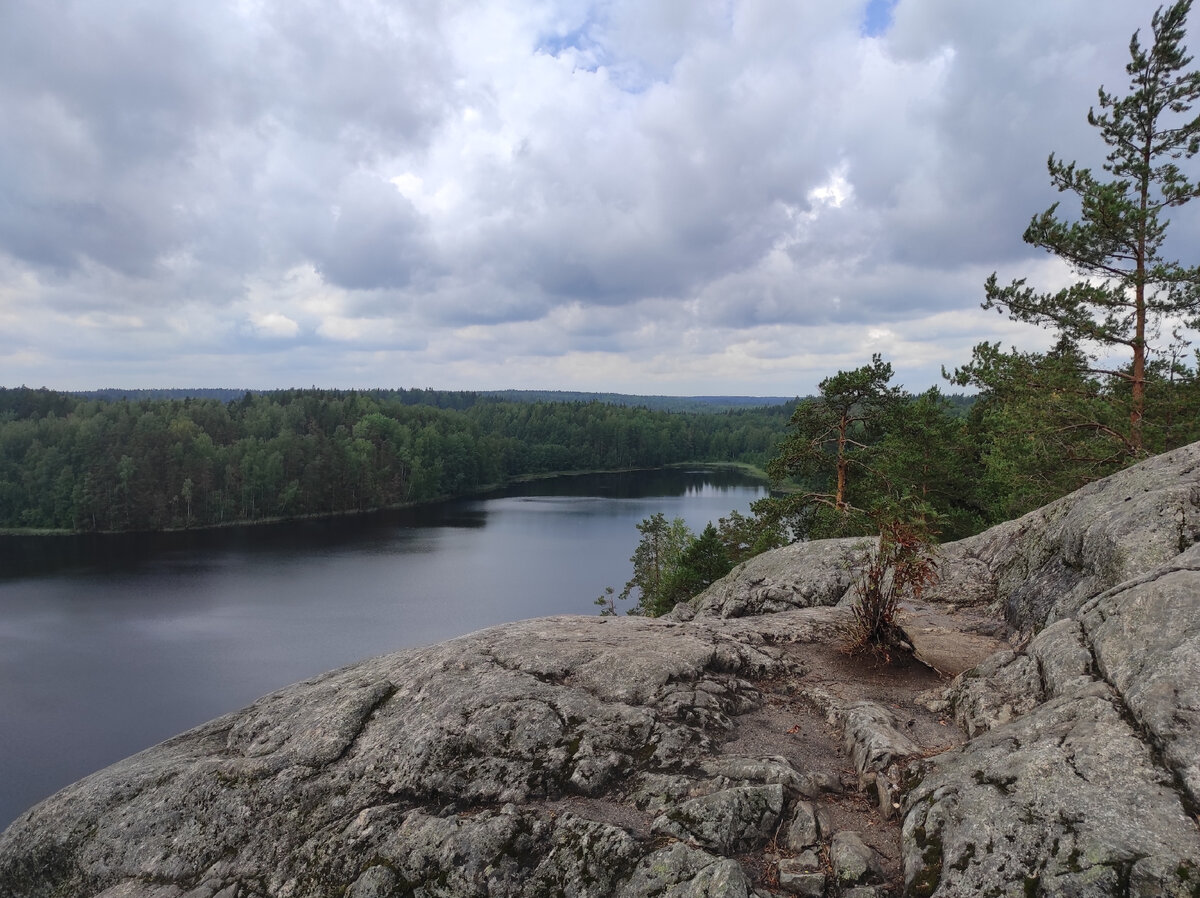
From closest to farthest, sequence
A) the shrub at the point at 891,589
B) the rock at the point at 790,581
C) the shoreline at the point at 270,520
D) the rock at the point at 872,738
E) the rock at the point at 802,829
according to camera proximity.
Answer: the rock at the point at 802,829
the rock at the point at 872,738
the shrub at the point at 891,589
the rock at the point at 790,581
the shoreline at the point at 270,520

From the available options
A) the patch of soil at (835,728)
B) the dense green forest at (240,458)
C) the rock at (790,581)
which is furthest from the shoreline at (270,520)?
Answer: the patch of soil at (835,728)

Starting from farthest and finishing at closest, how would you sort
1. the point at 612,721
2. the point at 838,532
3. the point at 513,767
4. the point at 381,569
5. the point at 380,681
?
the point at 381,569
the point at 838,532
the point at 380,681
the point at 612,721
the point at 513,767

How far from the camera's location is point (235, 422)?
113 metres

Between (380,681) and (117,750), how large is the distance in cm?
2730

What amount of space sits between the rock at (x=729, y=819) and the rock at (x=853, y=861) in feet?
1.45

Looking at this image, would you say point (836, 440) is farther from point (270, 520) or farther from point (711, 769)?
point (270, 520)

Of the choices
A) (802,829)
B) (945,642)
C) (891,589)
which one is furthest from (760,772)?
(945,642)

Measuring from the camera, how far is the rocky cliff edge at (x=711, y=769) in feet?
12.4

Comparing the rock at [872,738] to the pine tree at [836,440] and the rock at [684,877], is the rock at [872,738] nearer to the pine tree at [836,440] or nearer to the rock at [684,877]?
the rock at [684,877]

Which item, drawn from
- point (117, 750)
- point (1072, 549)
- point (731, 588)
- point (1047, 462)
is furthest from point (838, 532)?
point (117, 750)

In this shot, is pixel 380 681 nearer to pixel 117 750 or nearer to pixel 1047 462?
pixel 1047 462

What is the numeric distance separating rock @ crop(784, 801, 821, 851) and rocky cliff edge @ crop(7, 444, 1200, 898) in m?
0.02

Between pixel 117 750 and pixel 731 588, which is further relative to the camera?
pixel 117 750

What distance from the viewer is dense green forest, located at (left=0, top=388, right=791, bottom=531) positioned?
3152 inches
